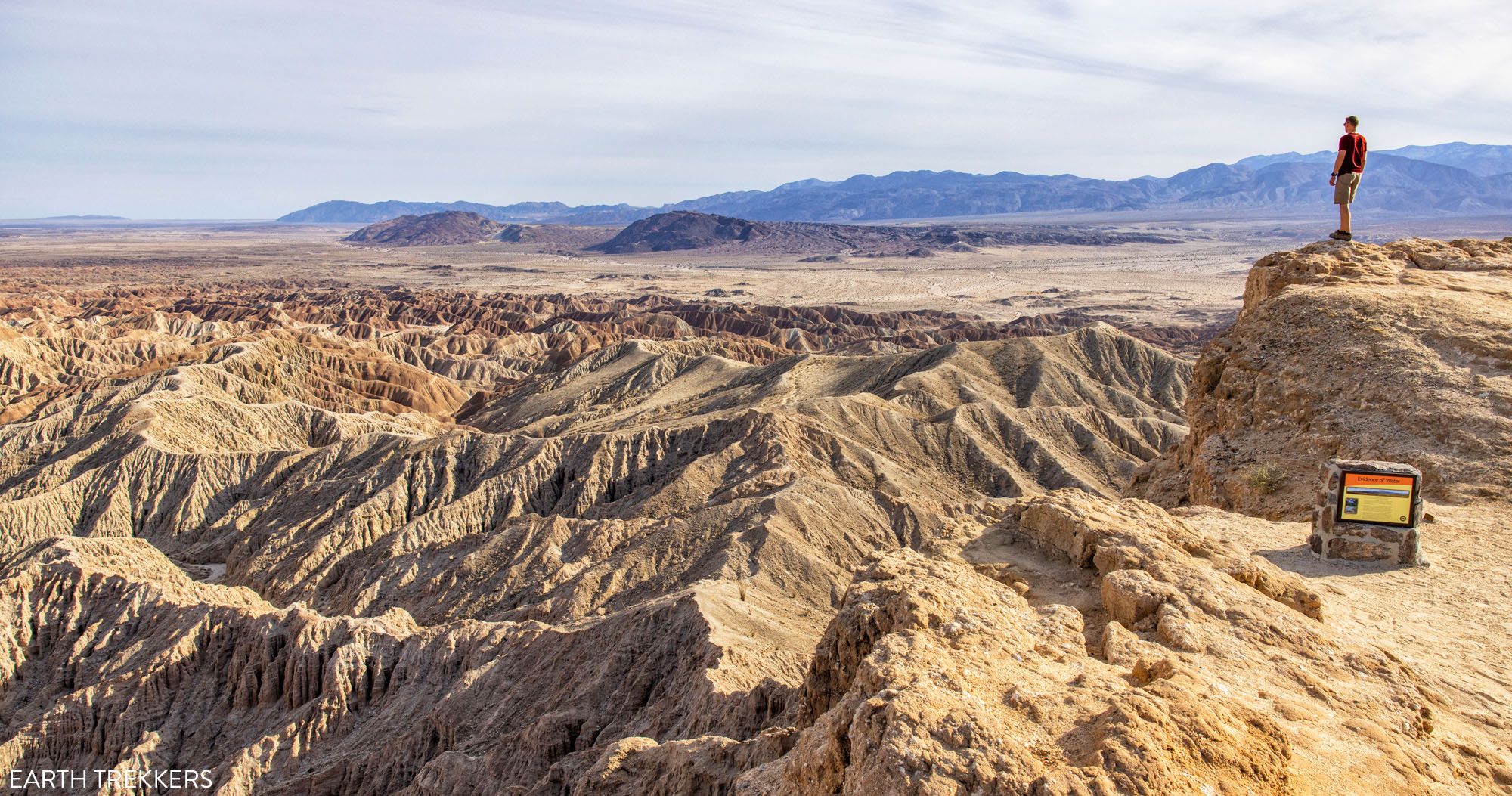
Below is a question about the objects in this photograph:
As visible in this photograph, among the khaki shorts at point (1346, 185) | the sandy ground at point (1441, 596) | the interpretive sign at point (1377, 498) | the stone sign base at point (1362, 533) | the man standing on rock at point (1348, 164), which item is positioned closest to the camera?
the sandy ground at point (1441, 596)

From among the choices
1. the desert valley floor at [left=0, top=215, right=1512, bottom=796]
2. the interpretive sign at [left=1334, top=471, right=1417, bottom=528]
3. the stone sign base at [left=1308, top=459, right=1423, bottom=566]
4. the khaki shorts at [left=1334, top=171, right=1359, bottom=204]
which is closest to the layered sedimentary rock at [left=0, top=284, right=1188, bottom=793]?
the desert valley floor at [left=0, top=215, right=1512, bottom=796]

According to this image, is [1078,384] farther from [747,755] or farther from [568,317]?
[568,317]

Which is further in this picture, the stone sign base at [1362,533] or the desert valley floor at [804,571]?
the stone sign base at [1362,533]

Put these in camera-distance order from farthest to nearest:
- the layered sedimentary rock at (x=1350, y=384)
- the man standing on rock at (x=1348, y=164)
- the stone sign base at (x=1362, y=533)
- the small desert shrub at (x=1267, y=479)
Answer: the man standing on rock at (x=1348, y=164)
the small desert shrub at (x=1267, y=479)
the layered sedimentary rock at (x=1350, y=384)
the stone sign base at (x=1362, y=533)

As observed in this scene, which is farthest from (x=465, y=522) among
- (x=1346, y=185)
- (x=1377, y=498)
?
(x=1377, y=498)

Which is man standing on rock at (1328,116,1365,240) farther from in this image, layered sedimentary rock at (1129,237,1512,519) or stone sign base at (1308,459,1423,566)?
stone sign base at (1308,459,1423,566)

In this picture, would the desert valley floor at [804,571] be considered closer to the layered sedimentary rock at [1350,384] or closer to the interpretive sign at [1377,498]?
the layered sedimentary rock at [1350,384]

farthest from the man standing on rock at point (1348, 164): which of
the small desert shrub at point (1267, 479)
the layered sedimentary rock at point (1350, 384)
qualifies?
the small desert shrub at point (1267, 479)

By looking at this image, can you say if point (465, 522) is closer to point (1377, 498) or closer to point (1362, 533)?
point (1362, 533)
